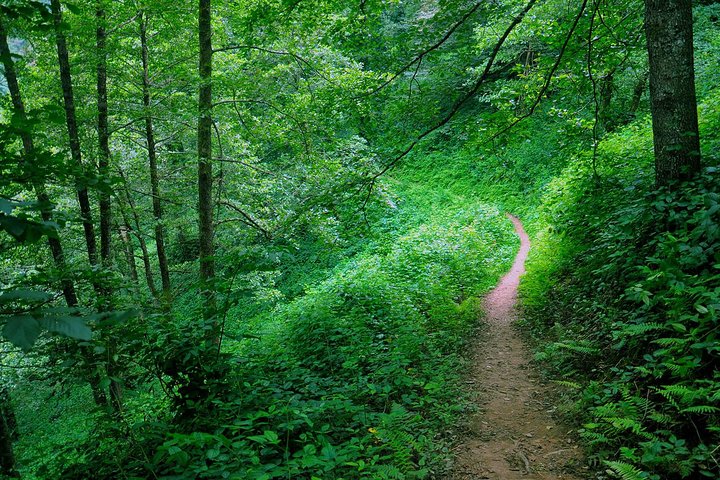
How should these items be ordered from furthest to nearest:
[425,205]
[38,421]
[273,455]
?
[425,205] < [38,421] < [273,455]

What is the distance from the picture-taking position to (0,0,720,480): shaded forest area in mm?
3193

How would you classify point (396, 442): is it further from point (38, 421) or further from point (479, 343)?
point (38, 421)

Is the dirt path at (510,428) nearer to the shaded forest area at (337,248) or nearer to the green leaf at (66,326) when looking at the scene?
the shaded forest area at (337,248)

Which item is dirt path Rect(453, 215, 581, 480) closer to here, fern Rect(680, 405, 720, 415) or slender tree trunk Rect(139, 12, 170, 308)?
fern Rect(680, 405, 720, 415)

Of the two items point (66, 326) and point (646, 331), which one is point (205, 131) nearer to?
point (66, 326)

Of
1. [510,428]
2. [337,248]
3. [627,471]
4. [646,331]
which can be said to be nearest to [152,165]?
[337,248]

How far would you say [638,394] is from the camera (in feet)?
11.6

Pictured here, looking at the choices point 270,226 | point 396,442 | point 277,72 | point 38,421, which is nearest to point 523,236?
point 270,226

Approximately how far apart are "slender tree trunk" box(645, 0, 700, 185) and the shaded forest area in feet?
0.08

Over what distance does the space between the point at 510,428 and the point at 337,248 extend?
5.61 meters

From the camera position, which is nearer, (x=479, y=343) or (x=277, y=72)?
(x=479, y=343)

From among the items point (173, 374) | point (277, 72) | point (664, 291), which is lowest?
point (664, 291)

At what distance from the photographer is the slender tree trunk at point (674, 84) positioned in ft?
15.8

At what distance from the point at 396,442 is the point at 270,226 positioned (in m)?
8.36
